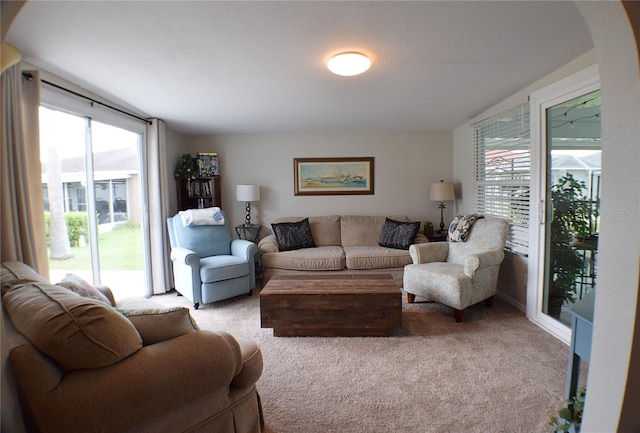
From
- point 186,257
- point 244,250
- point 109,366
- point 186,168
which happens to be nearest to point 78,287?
point 109,366

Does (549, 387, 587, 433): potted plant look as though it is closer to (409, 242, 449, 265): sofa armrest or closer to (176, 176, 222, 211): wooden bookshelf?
(409, 242, 449, 265): sofa armrest

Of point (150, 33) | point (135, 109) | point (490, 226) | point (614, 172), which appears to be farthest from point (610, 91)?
point (135, 109)

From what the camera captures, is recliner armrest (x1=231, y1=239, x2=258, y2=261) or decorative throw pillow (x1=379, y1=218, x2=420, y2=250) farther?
decorative throw pillow (x1=379, y1=218, x2=420, y2=250)

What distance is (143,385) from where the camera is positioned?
0.98 meters

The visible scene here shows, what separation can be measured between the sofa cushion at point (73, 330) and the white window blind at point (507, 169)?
11.1ft

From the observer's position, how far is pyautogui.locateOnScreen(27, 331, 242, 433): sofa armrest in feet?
2.91

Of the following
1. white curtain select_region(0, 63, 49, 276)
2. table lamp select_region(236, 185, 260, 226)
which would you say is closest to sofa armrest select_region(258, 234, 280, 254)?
table lamp select_region(236, 185, 260, 226)

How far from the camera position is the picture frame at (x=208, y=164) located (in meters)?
4.29

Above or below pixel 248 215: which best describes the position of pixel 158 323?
below

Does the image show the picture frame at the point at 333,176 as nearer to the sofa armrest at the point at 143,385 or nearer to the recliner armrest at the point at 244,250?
the recliner armrest at the point at 244,250

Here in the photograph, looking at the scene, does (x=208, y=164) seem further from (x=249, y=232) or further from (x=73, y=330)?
(x=73, y=330)

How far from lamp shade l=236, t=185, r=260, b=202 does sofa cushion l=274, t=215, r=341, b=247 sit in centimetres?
56

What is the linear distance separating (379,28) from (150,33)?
1.36 m

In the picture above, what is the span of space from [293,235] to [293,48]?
2621mm
